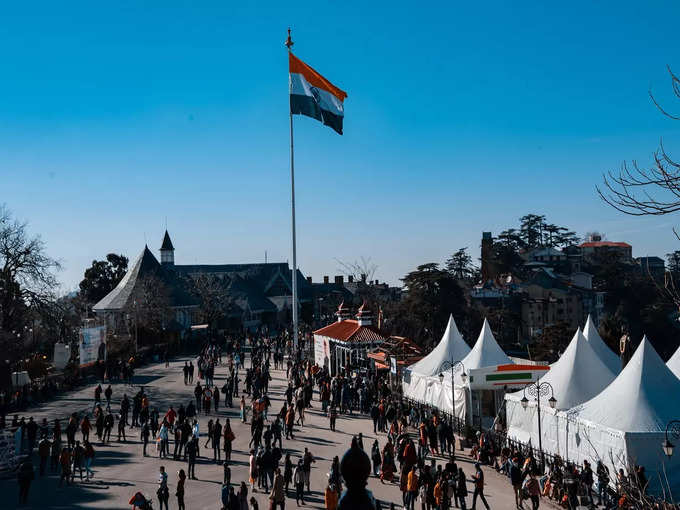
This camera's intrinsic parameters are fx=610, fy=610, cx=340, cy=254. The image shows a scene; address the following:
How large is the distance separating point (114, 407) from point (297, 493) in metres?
15.0

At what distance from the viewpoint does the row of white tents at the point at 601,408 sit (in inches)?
615

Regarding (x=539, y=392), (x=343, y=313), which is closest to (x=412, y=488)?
(x=539, y=392)

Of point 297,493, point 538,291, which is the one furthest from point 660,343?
point 297,493

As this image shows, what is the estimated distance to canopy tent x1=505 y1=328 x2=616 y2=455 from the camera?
19656mm

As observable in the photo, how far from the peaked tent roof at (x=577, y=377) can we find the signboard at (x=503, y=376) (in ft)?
5.04

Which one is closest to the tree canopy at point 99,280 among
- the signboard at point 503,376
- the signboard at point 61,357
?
the signboard at point 61,357

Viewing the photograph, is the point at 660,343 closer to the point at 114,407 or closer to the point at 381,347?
the point at 381,347

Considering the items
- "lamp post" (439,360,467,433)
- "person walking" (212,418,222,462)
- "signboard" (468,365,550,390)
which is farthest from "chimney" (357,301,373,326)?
"person walking" (212,418,222,462)

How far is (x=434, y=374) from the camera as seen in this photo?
1033 inches

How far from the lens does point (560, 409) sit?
19.7 meters

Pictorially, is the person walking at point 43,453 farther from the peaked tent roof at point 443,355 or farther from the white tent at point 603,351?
the white tent at point 603,351

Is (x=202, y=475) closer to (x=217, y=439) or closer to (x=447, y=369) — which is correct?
(x=217, y=439)

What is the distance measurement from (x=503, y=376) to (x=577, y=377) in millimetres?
2940

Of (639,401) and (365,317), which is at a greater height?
(365,317)
